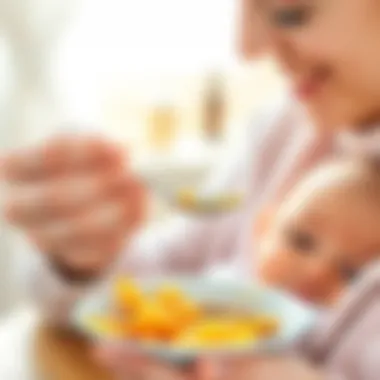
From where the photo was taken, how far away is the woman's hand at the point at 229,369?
1.98 ft

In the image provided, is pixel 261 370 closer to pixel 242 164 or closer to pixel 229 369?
pixel 229 369

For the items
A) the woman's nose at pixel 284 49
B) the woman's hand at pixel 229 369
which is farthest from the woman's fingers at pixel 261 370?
the woman's nose at pixel 284 49

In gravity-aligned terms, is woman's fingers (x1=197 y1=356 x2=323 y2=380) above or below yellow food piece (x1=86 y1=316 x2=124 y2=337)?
below

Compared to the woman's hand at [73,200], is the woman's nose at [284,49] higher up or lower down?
higher up

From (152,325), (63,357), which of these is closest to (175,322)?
(152,325)

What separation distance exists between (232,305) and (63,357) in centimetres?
13

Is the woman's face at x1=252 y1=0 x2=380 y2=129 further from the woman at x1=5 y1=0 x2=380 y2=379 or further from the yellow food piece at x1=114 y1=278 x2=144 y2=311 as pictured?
the yellow food piece at x1=114 y1=278 x2=144 y2=311

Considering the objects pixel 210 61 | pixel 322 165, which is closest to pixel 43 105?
pixel 210 61

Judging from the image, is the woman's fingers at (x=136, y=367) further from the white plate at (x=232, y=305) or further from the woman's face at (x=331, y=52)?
the woman's face at (x=331, y=52)

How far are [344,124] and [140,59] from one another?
0.53m

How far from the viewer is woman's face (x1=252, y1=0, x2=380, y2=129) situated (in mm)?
689

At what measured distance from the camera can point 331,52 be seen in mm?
706

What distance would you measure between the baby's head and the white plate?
26mm

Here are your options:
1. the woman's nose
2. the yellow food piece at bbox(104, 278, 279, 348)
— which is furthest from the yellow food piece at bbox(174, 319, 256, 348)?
the woman's nose
